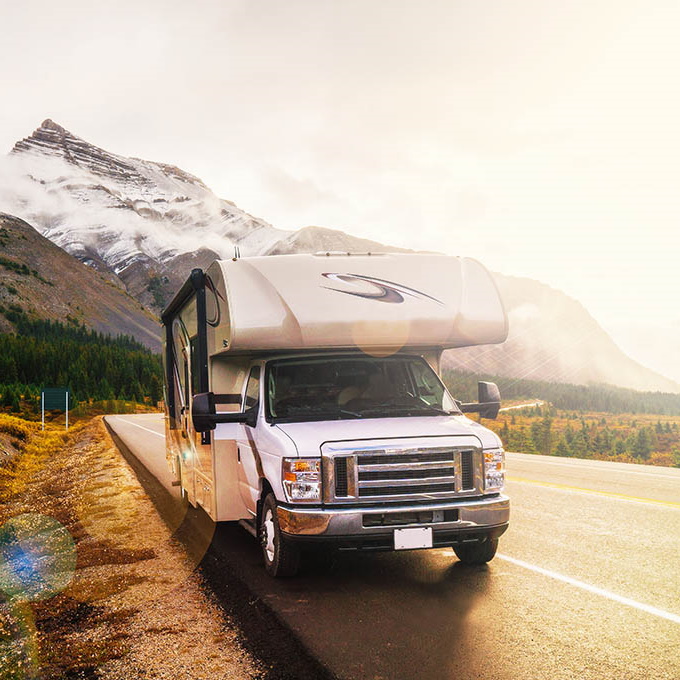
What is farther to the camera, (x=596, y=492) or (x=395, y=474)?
(x=596, y=492)

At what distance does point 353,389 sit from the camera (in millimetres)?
7891

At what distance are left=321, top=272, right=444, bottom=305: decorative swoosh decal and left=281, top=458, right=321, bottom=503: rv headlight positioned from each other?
1.99 meters

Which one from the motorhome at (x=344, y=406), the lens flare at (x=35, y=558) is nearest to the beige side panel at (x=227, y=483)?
the motorhome at (x=344, y=406)

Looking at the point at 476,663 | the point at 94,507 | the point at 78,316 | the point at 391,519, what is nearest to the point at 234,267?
the point at 391,519

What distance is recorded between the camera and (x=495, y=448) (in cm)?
677

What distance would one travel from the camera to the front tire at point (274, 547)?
6645 mm

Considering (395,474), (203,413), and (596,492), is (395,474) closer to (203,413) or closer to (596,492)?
(203,413)

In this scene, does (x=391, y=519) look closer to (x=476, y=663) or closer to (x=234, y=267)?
(x=476, y=663)

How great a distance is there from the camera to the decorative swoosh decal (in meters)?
7.68

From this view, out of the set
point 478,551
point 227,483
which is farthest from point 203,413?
point 478,551

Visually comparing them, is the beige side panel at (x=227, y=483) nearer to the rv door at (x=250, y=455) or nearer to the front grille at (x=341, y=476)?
the rv door at (x=250, y=455)

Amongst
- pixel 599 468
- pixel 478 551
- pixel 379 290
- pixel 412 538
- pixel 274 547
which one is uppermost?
pixel 379 290

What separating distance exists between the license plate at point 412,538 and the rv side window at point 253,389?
7.21 ft

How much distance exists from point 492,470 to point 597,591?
132 cm
